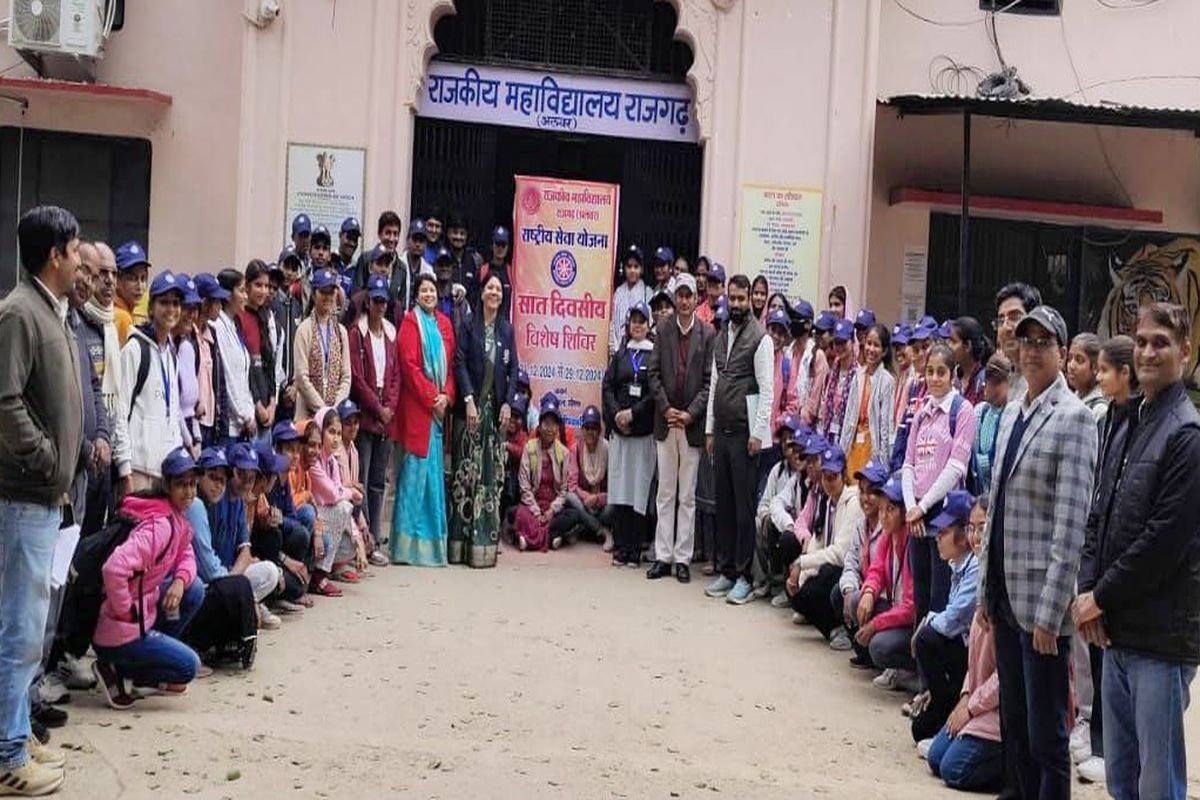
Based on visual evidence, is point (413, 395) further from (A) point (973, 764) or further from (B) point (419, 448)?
(A) point (973, 764)

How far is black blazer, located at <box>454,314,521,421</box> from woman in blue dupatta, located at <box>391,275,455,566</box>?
172 millimetres

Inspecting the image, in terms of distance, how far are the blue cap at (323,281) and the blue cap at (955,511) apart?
4.64 m

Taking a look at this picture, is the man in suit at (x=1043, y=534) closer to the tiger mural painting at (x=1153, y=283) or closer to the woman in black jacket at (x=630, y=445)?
the woman in black jacket at (x=630, y=445)

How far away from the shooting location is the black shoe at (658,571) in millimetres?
9805

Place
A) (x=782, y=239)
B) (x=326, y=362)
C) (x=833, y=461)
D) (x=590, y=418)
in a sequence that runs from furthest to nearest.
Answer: (x=782, y=239)
(x=590, y=418)
(x=326, y=362)
(x=833, y=461)

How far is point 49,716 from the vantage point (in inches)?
220

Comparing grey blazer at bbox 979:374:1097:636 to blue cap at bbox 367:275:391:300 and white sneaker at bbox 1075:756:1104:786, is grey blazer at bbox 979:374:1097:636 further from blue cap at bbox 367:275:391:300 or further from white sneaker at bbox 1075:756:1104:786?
blue cap at bbox 367:275:391:300

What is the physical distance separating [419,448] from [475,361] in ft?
2.63

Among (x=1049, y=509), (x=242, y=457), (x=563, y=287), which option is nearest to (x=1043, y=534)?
(x=1049, y=509)

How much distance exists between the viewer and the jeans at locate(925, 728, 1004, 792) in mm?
5418

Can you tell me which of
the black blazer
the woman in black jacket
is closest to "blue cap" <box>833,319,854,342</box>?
the woman in black jacket

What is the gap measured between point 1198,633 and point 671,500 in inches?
230

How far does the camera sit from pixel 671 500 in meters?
9.86

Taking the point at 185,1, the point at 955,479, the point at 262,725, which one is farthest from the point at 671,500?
the point at 185,1
